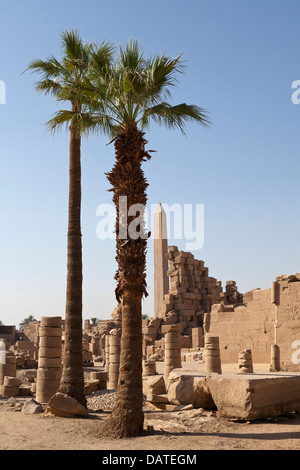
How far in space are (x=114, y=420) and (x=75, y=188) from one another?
235 inches

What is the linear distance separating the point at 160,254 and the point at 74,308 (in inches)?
1054

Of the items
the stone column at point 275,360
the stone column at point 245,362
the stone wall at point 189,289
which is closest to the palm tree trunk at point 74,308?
the stone column at point 245,362

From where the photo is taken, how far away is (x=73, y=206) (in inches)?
510

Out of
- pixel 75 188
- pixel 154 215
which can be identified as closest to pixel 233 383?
pixel 75 188

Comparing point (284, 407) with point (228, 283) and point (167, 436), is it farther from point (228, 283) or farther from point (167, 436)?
point (228, 283)

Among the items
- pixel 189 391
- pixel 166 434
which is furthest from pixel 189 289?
pixel 166 434

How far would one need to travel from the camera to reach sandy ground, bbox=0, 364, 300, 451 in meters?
8.51

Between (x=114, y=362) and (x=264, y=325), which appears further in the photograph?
(x=264, y=325)

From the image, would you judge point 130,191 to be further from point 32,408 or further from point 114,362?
point 114,362

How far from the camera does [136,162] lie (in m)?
9.97

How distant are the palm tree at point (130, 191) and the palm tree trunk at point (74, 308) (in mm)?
3013

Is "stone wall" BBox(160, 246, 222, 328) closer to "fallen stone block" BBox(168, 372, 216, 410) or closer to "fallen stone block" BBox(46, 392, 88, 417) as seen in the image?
"fallen stone block" BBox(168, 372, 216, 410)
